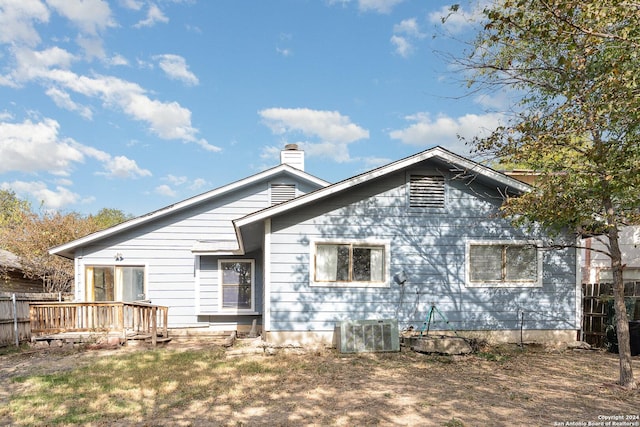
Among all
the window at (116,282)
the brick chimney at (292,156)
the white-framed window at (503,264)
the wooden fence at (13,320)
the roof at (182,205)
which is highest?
the brick chimney at (292,156)

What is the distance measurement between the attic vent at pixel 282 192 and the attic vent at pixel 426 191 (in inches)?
195

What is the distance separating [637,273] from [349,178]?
1798cm

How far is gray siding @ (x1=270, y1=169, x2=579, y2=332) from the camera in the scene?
10328 mm

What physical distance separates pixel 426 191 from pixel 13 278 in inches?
761

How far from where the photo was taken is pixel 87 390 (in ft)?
22.8

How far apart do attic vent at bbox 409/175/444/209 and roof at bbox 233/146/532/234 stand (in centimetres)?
53

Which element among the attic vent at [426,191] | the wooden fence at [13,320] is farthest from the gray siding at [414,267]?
the wooden fence at [13,320]

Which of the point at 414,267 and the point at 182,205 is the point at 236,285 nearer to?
the point at 182,205

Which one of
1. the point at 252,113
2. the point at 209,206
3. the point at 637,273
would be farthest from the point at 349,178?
the point at 637,273

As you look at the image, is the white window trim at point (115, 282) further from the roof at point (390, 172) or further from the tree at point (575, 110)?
the tree at point (575, 110)

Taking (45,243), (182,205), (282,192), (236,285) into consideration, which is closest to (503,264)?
(282,192)

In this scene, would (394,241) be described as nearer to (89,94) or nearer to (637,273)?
(637,273)

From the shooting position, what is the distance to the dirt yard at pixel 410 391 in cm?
543

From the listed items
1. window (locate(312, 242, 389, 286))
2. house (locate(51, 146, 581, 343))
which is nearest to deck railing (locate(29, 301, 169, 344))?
house (locate(51, 146, 581, 343))
